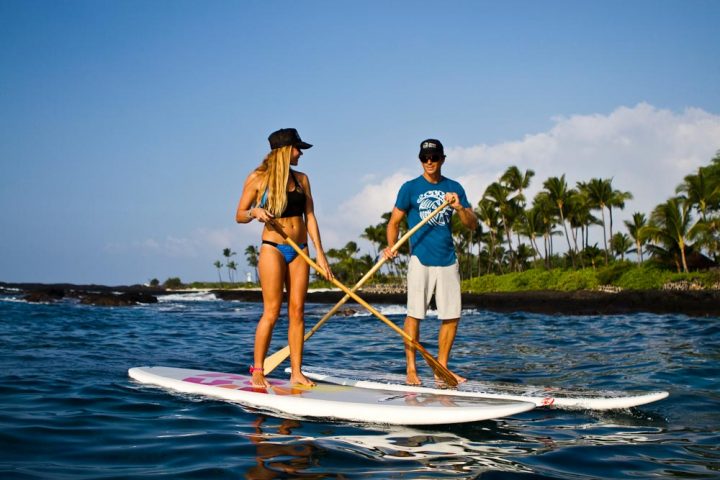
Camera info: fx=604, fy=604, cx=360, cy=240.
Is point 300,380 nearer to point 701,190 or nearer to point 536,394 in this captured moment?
point 536,394

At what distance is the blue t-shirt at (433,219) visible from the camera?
20.6 feet

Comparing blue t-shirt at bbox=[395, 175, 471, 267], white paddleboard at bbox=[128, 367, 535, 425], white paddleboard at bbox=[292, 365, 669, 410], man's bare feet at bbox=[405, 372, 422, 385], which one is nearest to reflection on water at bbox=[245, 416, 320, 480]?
white paddleboard at bbox=[128, 367, 535, 425]

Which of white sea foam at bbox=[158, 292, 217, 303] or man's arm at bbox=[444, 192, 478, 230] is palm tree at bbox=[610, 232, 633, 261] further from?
man's arm at bbox=[444, 192, 478, 230]

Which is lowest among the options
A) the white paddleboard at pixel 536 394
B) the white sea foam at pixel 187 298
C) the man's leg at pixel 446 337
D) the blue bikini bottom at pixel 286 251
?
the white sea foam at pixel 187 298

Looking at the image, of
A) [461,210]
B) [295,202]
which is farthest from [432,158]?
[295,202]

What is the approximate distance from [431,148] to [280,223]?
1.77 metres

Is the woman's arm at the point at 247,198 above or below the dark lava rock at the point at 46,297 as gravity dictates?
above

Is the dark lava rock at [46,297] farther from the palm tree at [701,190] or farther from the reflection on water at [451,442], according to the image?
the palm tree at [701,190]

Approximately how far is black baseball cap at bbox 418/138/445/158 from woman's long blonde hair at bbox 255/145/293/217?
1447 mm

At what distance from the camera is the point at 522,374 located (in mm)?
7715

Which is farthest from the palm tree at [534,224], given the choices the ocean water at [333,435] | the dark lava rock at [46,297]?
the ocean water at [333,435]

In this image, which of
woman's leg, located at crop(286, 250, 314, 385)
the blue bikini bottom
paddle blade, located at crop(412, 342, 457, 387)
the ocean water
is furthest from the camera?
paddle blade, located at crop(412, 342, 457, 387)

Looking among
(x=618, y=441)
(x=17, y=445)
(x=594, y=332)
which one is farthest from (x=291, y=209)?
(x=594, y=332)

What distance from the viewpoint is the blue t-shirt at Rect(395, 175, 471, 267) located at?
247 inches
